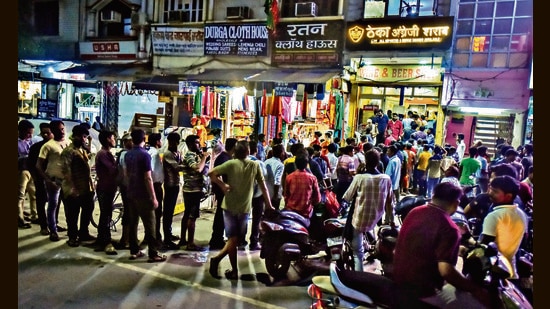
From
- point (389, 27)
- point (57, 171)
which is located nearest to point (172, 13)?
point (389, 27)

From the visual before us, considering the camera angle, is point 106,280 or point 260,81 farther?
point 260,81

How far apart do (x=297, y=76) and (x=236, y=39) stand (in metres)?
4.10

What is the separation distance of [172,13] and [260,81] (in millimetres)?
6516

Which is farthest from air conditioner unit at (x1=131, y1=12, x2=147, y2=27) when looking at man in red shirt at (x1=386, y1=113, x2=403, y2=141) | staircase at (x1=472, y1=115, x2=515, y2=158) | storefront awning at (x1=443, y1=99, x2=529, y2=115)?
staircase at (x1=472, y1=115, x2=515, y2=158)

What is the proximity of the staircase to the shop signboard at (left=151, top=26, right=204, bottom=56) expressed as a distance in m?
12.3

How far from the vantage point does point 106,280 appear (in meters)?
5.39

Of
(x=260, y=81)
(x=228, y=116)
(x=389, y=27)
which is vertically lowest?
(x=228, y=116)

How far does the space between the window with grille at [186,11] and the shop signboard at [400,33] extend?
6.90 meters

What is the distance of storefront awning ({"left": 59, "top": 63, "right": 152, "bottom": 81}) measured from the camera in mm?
17156

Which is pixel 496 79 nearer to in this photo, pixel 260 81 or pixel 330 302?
pixel 260 81

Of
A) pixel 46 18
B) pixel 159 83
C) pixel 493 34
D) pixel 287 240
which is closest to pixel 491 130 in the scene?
pixel 493 34

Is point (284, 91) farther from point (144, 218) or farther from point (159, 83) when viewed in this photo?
point (144, 218)

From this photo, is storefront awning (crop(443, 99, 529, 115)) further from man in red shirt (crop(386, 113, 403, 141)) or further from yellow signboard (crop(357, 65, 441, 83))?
man in red shirt (crop(386, 113, 403, 141))

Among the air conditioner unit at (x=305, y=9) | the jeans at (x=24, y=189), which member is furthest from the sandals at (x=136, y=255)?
the air conditioner unit at (x=305, y=9)
